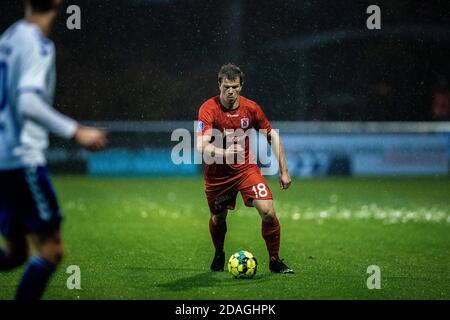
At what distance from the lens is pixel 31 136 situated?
508 cm

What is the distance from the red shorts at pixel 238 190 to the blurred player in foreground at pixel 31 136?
9.75 feet

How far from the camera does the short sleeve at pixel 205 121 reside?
25.5ft

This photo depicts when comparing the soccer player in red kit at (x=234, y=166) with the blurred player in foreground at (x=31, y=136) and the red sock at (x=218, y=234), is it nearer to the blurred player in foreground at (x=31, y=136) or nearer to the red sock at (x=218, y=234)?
the red sock at (x=218, y=234)

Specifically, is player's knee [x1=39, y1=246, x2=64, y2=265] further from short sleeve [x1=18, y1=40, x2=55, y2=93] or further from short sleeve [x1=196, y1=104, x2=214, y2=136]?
short sleeve [x1=196, y1=104, x2=214, y2=136]

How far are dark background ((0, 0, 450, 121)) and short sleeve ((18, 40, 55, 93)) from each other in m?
12.9

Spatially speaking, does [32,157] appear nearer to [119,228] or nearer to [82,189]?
[119,228]

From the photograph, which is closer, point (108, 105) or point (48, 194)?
point (48, 194)

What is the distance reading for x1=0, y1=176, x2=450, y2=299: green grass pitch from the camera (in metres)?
7.02

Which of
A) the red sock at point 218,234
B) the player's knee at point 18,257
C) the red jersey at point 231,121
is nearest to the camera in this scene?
the player's knee at point 18,257
